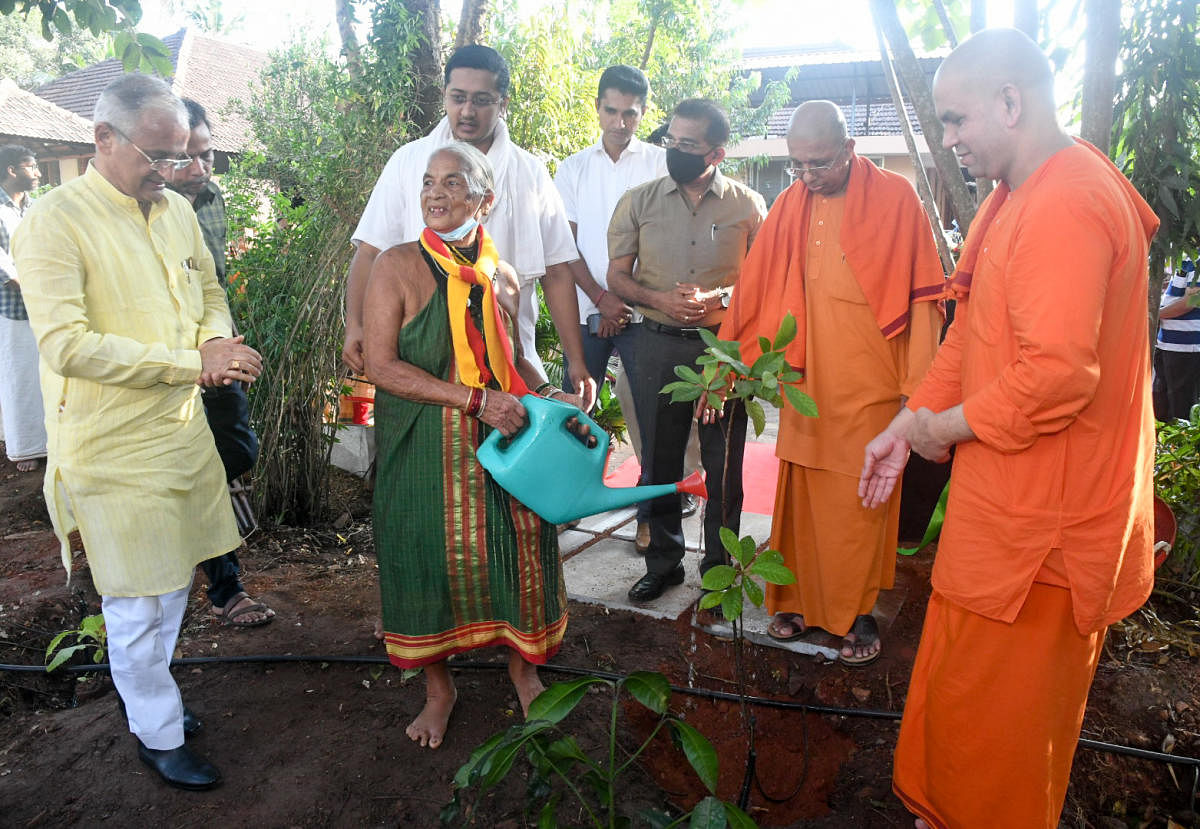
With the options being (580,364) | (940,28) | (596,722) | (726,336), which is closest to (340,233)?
(580,364)

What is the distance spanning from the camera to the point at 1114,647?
3.41 metres

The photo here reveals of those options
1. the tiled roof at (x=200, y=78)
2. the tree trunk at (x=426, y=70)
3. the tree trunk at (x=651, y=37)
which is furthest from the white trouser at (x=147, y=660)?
the tiled roof at (x=200, y=78)

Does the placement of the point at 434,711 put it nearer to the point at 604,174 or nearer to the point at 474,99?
the point at 474,99

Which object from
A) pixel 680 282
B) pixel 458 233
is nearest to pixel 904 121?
pixel 680 282

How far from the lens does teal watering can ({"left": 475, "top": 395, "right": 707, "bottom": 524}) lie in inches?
99.7

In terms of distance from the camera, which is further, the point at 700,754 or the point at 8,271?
the point at 8,271

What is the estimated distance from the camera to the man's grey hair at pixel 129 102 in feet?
7.76

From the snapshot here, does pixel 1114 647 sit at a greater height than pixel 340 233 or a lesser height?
lesser

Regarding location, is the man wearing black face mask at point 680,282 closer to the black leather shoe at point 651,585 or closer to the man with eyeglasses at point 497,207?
the black leather shoe at point 651,585

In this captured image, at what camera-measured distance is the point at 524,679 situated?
2916mm

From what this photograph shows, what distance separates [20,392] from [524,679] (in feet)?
12.8

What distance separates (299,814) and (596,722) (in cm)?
96

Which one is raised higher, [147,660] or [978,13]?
[978,13]

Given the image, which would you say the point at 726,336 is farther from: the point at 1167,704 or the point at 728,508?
the point at 1167,704
